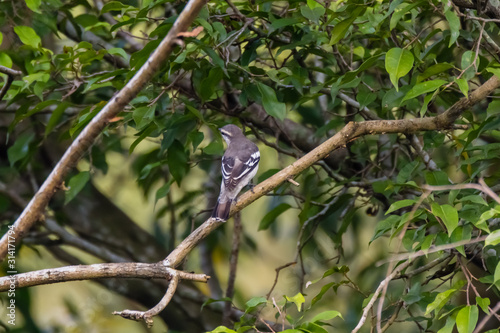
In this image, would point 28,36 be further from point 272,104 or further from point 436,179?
point 436,179

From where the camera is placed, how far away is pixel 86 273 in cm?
323

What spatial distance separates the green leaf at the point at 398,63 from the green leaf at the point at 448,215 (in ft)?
2.22

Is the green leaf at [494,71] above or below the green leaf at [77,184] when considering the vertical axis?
above

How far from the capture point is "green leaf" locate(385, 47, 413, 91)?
3.39 metres

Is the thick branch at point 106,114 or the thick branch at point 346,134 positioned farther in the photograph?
the thick branch at point 346,134

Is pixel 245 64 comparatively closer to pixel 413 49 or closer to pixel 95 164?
pixel 413 49

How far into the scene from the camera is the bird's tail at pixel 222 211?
4129mm

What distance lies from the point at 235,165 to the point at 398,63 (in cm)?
205

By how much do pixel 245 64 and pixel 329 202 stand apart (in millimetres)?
1396

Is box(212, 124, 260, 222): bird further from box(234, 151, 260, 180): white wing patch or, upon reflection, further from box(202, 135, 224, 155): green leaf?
box(202, 135, 224, 155): green leaf

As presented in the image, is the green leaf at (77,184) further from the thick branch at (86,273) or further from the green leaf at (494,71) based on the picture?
the green leaf at (494,71)

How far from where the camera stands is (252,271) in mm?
9820

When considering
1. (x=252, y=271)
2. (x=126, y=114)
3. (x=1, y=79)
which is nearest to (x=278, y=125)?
(x=126, y=114)

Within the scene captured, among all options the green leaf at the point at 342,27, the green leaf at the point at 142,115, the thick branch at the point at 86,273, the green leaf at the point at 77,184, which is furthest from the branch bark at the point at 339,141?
the green leaf at the point at 77,184
